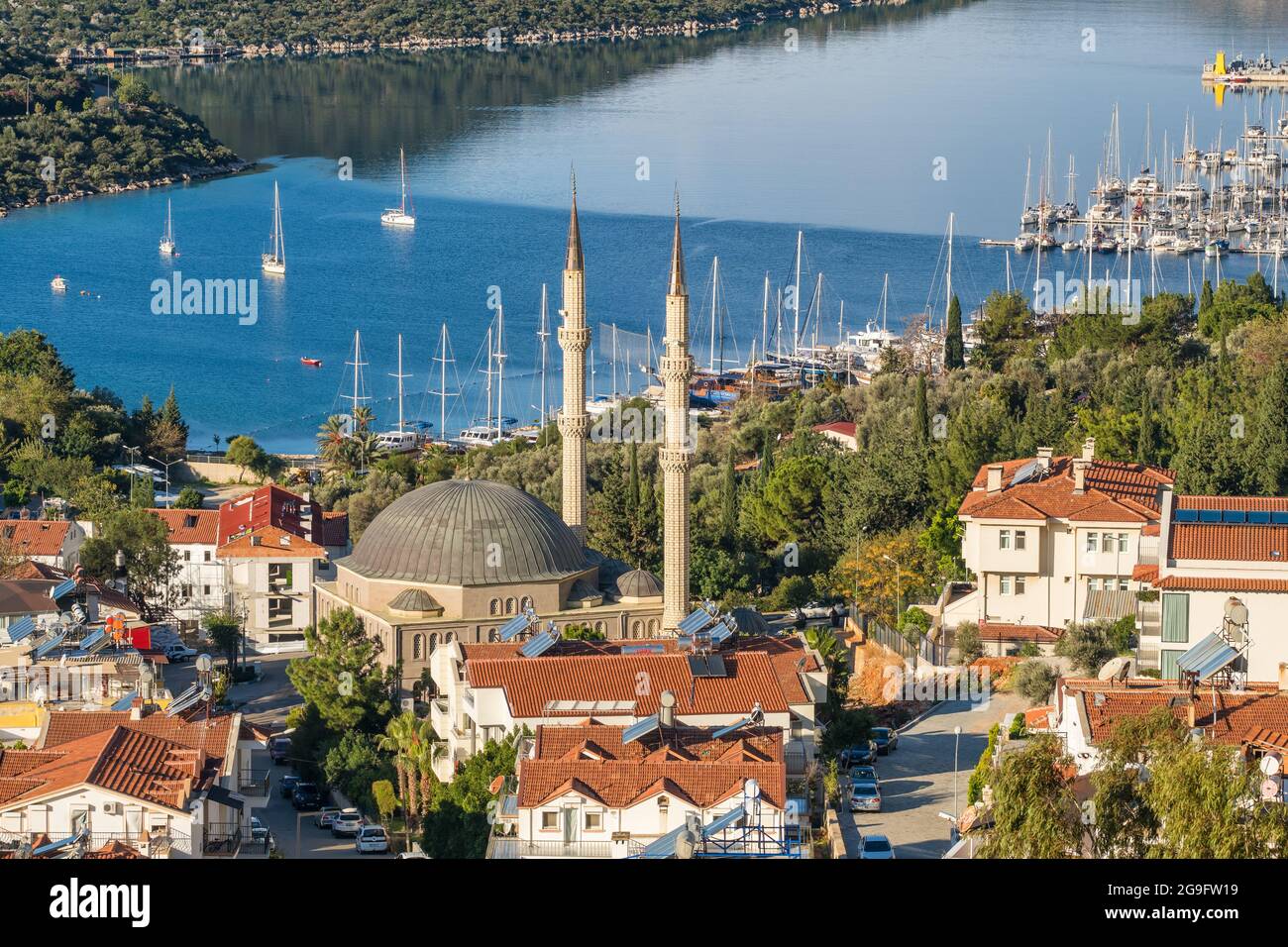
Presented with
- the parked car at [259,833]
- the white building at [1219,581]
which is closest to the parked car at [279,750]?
the parked car at [259,833]

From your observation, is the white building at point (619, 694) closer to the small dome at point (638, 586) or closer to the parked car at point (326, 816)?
the parked car at point (326, 816)

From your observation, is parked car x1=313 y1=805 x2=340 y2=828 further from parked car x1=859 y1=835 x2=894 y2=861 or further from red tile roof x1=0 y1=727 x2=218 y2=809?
parked car x1=859 y1=835 x2=894 y2=861

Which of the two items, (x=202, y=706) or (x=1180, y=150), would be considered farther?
(x=1180, y=150)

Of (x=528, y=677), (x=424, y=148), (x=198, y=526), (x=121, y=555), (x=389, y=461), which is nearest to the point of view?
(x=528, y=677)

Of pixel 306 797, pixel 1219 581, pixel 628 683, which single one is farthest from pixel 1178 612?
pixel 306 797

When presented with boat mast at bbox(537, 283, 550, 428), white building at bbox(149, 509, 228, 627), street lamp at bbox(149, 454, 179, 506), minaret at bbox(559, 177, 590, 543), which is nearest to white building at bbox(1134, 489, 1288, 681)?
minaret at bbox(559, 177, 590, 543)
